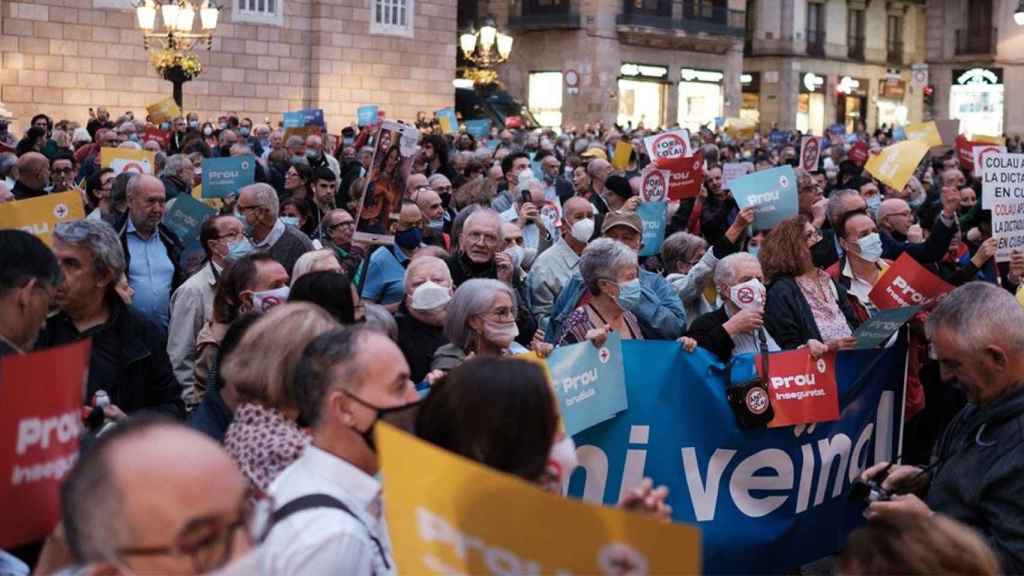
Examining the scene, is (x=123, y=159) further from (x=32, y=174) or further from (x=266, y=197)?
(x=266, y=197)

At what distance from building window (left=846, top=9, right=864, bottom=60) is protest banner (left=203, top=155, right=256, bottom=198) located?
154ft

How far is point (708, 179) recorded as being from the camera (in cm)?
1320

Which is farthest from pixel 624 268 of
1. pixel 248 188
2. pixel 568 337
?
pixel 248 188

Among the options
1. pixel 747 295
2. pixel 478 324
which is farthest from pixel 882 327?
pixel 478 324

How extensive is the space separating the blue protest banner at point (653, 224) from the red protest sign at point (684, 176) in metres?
1.59

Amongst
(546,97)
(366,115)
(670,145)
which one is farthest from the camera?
(546,97)

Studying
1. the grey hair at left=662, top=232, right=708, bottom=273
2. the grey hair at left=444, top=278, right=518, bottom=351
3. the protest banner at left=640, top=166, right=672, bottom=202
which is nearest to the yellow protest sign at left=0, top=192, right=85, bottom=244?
the grey hair at left=444, top=278, right=518, bottom=351

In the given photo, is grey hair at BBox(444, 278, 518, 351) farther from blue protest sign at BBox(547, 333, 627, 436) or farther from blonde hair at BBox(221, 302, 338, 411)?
blonde hair at BBox(221, 302, 338, 411)

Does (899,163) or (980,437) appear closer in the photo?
(980,437)

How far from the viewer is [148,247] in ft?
27.2

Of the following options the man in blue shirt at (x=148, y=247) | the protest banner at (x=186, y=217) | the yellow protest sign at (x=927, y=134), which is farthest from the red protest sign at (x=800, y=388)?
the yellow protest sign at (x=927, y=134)

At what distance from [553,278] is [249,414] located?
4.75 metres

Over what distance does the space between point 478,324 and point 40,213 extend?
8.66ft

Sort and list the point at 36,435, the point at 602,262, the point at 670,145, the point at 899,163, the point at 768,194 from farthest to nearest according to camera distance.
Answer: the point at 670,145, the point at 899,163, the point at 768,194, the point at 602,262, the point at 36,435
